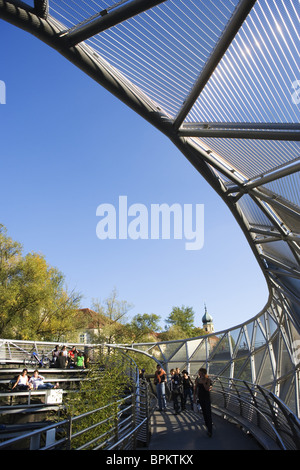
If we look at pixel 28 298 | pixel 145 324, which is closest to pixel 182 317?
pixel 145 324

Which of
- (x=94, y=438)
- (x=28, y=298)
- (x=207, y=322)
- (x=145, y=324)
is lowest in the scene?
(x=207, y=322)

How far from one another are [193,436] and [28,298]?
20.6 m

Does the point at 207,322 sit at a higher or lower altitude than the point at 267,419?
lower

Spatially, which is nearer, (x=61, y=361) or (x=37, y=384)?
(x=37, y=384)

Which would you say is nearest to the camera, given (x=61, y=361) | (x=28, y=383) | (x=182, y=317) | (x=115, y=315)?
(x=28, y=383)

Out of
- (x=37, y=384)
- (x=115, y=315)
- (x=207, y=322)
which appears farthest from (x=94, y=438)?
(x=207, y=322)

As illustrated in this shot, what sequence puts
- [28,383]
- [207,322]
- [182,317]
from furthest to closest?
[207,322] < [182,317] < [28,383]

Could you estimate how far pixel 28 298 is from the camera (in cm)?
2533

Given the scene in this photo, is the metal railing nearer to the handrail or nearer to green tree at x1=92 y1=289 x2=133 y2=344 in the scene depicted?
the handrail

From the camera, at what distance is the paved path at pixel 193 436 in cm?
637

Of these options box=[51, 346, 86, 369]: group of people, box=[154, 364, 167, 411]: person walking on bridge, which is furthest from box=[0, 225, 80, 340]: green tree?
box=[154, 364, 167, 411]: person walking on bridge

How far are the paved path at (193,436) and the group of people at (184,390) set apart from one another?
1.39 feet

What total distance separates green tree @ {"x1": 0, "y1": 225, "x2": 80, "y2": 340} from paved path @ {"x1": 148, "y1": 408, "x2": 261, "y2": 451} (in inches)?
679

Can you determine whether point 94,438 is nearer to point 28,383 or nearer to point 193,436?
point 193,436
